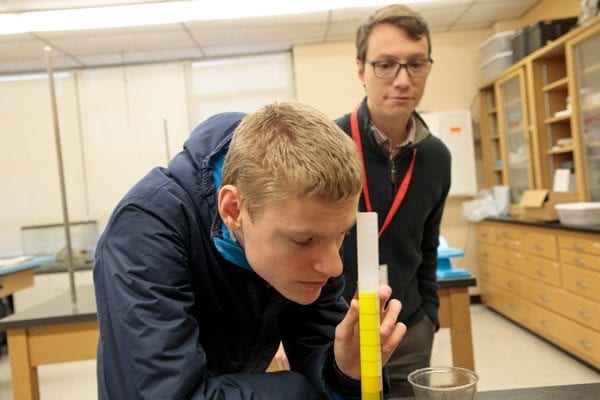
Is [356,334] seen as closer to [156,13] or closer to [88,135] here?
[156,13]

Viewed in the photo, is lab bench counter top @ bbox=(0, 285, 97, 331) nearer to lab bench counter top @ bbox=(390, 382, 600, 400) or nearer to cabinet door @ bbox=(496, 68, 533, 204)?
lab bench counter top @ bbox=(390, 382, 600, 400)

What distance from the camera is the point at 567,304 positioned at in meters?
3.05

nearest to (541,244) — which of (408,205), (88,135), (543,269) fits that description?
(543,269)

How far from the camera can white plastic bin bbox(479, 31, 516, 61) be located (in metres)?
4.19

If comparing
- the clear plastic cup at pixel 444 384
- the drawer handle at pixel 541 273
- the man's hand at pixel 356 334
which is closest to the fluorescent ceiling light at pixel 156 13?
the drawer handle at pixel 541 273

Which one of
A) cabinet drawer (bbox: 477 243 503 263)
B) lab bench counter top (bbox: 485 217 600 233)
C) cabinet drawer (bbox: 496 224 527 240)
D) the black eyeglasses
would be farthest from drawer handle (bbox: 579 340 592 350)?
the black eyeglasses

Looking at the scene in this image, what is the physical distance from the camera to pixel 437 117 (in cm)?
455

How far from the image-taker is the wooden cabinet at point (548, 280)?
2811 millimetres

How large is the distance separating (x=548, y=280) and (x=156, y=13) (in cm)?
346

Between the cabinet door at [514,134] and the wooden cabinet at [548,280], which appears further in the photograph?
the cabinet door at [514,134]

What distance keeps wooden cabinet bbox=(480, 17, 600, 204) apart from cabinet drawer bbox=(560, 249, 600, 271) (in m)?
0.47

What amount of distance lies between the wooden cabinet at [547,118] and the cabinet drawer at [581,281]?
570mm

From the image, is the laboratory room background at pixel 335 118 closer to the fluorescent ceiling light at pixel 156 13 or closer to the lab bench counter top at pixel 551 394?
the fluorescent ceiling light at pixel 156 13

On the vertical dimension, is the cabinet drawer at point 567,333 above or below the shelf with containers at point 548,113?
below
